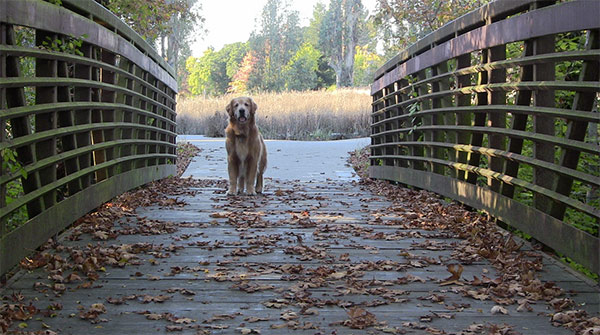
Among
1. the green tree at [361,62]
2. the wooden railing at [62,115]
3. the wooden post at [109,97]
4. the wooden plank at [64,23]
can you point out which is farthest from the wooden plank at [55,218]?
the green tree at [361,62]

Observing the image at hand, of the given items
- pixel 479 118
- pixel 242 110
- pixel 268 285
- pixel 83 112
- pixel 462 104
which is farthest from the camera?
pixel 242 110

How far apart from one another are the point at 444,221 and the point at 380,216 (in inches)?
27.3

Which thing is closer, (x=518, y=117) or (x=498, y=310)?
(x=498, y=310)

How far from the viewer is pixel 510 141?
4.67m

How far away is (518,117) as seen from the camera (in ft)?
14.9

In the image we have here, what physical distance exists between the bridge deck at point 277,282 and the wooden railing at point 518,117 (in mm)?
414

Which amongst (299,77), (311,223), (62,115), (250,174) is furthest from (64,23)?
(299,77)

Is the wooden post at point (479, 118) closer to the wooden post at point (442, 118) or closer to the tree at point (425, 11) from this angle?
the wooden post at point (442, 118)

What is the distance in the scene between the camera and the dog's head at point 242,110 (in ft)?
25.3

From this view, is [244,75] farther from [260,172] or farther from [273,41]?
[260,172]

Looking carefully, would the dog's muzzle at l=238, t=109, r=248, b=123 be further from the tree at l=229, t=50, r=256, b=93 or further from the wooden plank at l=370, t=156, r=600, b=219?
the tree at l=229, t=50, r=256, b=93

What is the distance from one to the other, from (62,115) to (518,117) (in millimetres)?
3196

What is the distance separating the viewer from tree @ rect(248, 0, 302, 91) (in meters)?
55.7

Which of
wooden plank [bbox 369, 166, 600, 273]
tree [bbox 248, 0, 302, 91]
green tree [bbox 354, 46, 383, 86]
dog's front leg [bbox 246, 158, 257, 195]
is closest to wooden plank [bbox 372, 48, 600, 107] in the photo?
wooden plank [bbox 369, 166, 600, 273]
